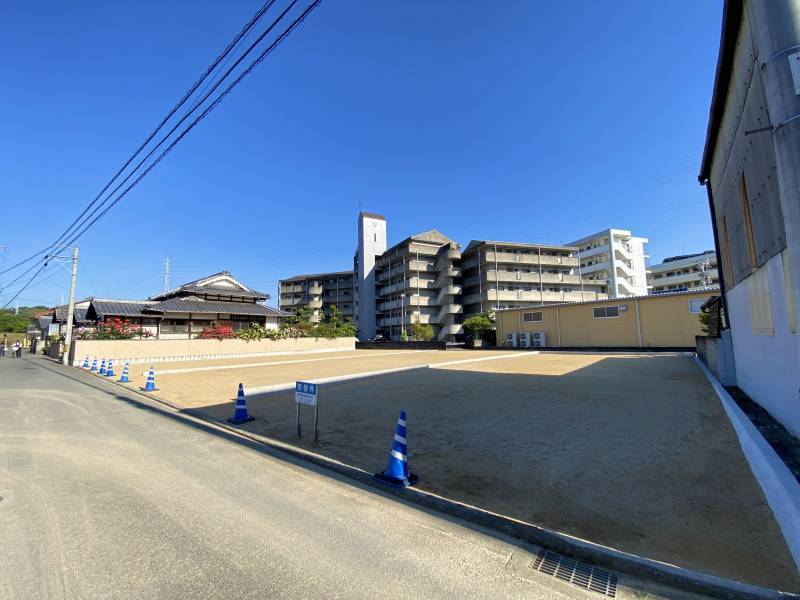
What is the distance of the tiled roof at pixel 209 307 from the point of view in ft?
98.6

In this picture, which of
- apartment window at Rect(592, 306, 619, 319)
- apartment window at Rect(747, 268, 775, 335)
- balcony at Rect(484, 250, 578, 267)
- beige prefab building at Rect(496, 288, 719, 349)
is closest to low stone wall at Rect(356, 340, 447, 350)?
beige prefab building at Rect(496, 288, 719, 349)

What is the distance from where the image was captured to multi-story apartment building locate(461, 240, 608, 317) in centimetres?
5112

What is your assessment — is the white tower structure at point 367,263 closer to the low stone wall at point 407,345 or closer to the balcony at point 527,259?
the low stone wall at point 407,345

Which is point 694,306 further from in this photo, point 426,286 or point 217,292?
point 217,292

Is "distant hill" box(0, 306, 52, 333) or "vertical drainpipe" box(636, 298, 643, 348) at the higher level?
"distant hill" box(0, 306, 52, 333)

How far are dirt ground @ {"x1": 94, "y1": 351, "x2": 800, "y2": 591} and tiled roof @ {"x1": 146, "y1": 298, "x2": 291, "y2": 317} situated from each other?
72.7 ft

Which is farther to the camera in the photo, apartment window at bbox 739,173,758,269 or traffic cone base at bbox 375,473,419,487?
apartment window at bbox 739,173,758,269

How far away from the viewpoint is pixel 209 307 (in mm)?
32375

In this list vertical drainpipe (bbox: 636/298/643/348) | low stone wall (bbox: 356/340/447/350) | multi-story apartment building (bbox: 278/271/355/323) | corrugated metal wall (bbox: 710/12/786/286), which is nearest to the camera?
corrugated metal wall (bbox: 710/12/786/286)

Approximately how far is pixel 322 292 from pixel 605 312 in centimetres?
5380

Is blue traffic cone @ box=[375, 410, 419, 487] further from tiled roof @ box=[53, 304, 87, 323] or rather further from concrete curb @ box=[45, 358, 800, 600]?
tiled roof @ box=[53, 304, 87, 323]

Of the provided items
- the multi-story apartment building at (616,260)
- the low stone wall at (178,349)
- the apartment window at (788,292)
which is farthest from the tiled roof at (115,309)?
the multi-story apartment building at (616,260)

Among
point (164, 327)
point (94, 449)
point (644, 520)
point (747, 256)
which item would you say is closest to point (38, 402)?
point (94, 449)

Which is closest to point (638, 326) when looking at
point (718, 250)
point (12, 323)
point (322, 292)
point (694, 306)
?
point (694, 306)
